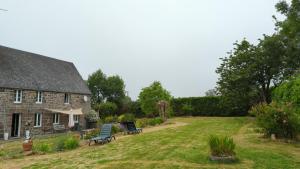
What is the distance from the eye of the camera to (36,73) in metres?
28.1

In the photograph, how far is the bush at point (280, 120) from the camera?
1274cm

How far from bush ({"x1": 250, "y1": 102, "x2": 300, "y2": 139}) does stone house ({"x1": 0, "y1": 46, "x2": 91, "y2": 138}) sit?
1924 cm

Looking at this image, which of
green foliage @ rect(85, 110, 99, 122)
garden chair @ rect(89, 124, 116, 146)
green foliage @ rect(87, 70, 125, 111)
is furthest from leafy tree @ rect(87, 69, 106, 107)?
garden chair @ rect(89, 124, 116, 146)

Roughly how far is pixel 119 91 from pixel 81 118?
2518cm

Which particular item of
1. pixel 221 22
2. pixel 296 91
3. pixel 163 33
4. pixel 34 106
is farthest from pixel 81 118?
pixel 296 91

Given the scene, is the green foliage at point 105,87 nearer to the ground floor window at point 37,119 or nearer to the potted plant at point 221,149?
the ground floor window at point 37,119

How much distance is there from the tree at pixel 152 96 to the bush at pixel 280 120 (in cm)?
2467

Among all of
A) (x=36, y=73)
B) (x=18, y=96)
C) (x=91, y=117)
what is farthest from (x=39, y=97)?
(x=91, y=117)

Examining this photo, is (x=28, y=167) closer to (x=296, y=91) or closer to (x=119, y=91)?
(x=296, y=91)

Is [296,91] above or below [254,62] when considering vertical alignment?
below

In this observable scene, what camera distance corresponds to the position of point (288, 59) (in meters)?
26.1

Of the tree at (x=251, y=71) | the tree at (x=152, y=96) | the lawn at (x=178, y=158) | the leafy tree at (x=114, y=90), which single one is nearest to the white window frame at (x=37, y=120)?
the lawn at (x=178, y=158)

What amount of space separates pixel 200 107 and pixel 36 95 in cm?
2299

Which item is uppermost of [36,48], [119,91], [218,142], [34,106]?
[36,48]
